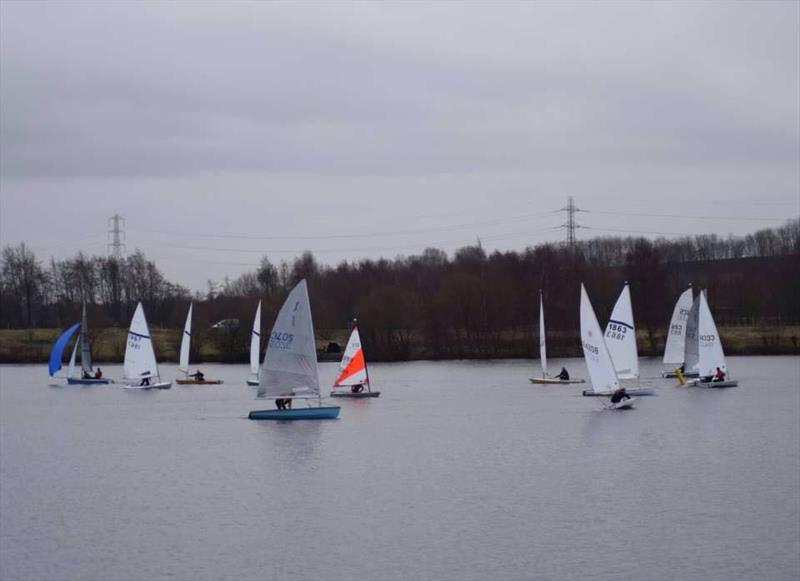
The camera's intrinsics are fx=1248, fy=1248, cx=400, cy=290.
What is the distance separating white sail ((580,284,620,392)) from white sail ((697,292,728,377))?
252 inches

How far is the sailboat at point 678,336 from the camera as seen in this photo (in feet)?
178

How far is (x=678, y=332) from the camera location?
5544 centimetres

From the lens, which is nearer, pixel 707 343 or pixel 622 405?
pixel 622 405

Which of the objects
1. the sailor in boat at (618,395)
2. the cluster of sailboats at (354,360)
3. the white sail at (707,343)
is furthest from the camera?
the white sail at (707,343)

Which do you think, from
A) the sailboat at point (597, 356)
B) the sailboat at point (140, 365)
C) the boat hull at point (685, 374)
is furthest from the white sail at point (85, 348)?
the sailboat at point (597, 356)

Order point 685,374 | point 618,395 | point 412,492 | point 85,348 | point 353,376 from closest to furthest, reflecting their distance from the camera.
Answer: point 412,492
point 618,395
point 353,376
point 685,374
point 85,348

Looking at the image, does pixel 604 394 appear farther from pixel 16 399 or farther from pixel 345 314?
pixel 345 314

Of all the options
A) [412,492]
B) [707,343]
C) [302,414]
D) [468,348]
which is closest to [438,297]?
[468,348]

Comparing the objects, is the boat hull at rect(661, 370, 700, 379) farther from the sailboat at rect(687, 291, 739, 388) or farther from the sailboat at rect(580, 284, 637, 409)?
the sailboat at rect(580, 284, 637, 409)

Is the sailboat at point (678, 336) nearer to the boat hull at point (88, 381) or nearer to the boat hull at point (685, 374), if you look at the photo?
the boat hull at point (685, 374)

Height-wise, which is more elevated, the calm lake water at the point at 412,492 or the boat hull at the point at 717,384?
the boat hull at the point at 717,384

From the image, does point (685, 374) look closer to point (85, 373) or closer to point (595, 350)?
point (595, 350)

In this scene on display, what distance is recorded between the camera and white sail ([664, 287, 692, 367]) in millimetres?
54125

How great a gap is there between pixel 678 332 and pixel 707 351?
23.3 feet
